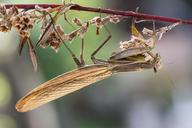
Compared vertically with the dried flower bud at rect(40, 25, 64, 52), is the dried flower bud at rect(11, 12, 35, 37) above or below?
above

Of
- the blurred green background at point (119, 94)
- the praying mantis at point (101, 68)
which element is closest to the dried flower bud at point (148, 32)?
the praying mantis at point (101, 68)

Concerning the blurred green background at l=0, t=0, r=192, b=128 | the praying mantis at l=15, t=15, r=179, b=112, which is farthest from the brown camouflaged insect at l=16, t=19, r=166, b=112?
the blurred green background at l=0, t=0, r=192, b=128

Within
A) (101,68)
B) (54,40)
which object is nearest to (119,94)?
(101,68)

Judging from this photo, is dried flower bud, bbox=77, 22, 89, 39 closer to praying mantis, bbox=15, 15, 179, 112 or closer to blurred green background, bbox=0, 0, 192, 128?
praying mantis, bbox=15, 15, 179, 112

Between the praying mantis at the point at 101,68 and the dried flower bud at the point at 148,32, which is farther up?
the dried flower bud at the point at 148,32

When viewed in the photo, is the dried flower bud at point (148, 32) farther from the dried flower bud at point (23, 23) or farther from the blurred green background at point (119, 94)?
the blurred green background at point (119, 94)

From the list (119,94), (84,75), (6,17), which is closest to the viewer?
(6,17)

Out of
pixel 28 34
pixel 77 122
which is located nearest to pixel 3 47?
pixel 77 122

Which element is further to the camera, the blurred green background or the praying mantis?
the blurred green background

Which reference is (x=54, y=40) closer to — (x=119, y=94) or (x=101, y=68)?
(x=101, y=68)
